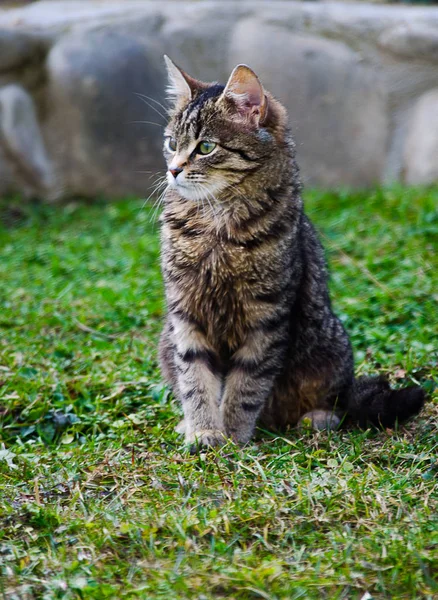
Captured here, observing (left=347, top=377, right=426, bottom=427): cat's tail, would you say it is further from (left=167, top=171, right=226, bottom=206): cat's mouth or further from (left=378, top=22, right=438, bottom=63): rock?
(left=378, top=22, right=438, bottom=63): rock

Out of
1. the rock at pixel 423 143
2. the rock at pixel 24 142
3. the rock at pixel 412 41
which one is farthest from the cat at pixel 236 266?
the rock at pixel 24 142

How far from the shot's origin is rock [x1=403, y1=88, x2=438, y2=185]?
766 centimetres

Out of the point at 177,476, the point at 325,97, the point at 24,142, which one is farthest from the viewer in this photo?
the point at 24,142

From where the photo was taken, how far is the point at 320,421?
3.97 metres

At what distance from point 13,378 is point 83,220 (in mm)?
3537

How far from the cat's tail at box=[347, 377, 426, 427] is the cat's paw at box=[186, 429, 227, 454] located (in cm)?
67

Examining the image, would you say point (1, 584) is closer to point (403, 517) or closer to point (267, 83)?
point (403, 517)

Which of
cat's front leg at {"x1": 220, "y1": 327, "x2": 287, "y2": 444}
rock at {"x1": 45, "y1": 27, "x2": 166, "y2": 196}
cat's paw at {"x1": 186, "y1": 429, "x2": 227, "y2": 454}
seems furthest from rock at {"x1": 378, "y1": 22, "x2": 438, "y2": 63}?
cat's paw at {"x1": 186, "y1": 429, "x2": 227, "y2": 454}

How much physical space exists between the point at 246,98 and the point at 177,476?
1690 millimetres

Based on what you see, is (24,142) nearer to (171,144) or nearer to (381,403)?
(171,144)

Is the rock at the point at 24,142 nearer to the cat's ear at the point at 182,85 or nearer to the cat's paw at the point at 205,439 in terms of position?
the cat's ear at the point at 182,85

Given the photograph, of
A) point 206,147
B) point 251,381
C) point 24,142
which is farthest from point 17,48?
point 251,381

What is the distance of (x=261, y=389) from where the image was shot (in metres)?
3.82

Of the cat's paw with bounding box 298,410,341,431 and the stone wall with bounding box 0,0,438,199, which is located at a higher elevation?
the stone wall with bounding box 0,0,438,199
